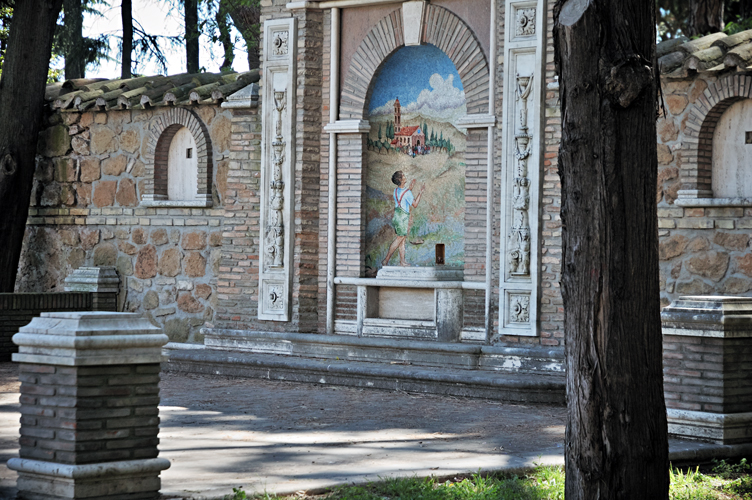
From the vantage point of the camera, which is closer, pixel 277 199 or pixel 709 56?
pixel 709 56

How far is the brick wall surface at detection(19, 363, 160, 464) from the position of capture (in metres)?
4.80

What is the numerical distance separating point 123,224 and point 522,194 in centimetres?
565

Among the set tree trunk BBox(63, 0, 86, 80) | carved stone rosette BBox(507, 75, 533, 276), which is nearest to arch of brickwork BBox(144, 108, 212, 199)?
carved stone rosette BBox(507, 75, 533, 276)

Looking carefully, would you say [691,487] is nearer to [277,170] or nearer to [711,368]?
[711,368]

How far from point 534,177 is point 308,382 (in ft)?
10.8

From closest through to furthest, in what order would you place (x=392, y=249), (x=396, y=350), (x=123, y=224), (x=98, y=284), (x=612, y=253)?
1. (x=612, y=253)
2. (x=396, y=350)
3. (x=392, y=249)
4. (x=98, y=284)
5. (x=123, y=224)

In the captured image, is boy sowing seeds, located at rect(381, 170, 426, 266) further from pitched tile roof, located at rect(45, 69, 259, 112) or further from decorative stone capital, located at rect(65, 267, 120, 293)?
decorative stone capital, located at rect(65, 267, 120, 293)

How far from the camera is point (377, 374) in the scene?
32.2 feet

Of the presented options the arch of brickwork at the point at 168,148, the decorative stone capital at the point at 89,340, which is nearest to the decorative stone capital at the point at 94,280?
the arch of brickwork at the point at 168,148

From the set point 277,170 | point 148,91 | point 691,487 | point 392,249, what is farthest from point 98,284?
point 691,487

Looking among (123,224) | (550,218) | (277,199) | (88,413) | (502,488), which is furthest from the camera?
(123,224)

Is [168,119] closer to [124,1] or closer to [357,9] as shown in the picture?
[357,9]

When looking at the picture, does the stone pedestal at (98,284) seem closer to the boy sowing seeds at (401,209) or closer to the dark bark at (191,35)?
the boy sowing seeds at (401,209)

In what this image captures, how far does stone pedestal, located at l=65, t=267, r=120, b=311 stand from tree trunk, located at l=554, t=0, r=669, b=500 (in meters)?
9.13
